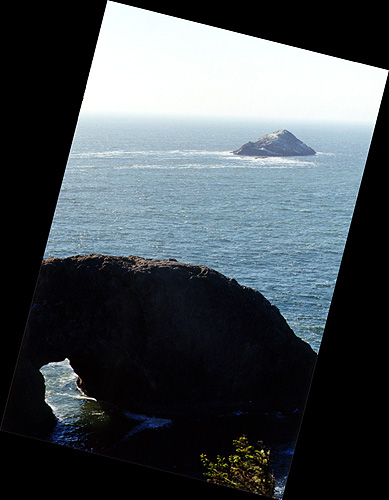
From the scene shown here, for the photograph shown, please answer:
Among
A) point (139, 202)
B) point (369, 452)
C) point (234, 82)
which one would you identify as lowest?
point (369, 452)

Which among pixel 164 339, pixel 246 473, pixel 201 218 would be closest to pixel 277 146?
pixel 201 218

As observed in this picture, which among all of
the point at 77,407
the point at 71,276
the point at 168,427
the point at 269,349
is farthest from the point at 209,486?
the point at 269,349

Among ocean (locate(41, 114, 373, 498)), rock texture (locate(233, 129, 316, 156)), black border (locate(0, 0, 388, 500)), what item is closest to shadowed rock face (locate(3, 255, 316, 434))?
ocean (locate(41, 114, 373, 498))

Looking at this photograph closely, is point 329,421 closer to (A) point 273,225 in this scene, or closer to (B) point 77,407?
(B) point 77,407

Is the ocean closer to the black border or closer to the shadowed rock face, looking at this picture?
the shadowed rock face

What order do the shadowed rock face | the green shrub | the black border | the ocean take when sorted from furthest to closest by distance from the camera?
the shadowed rock face, the ocean, the green shrub, the black border
